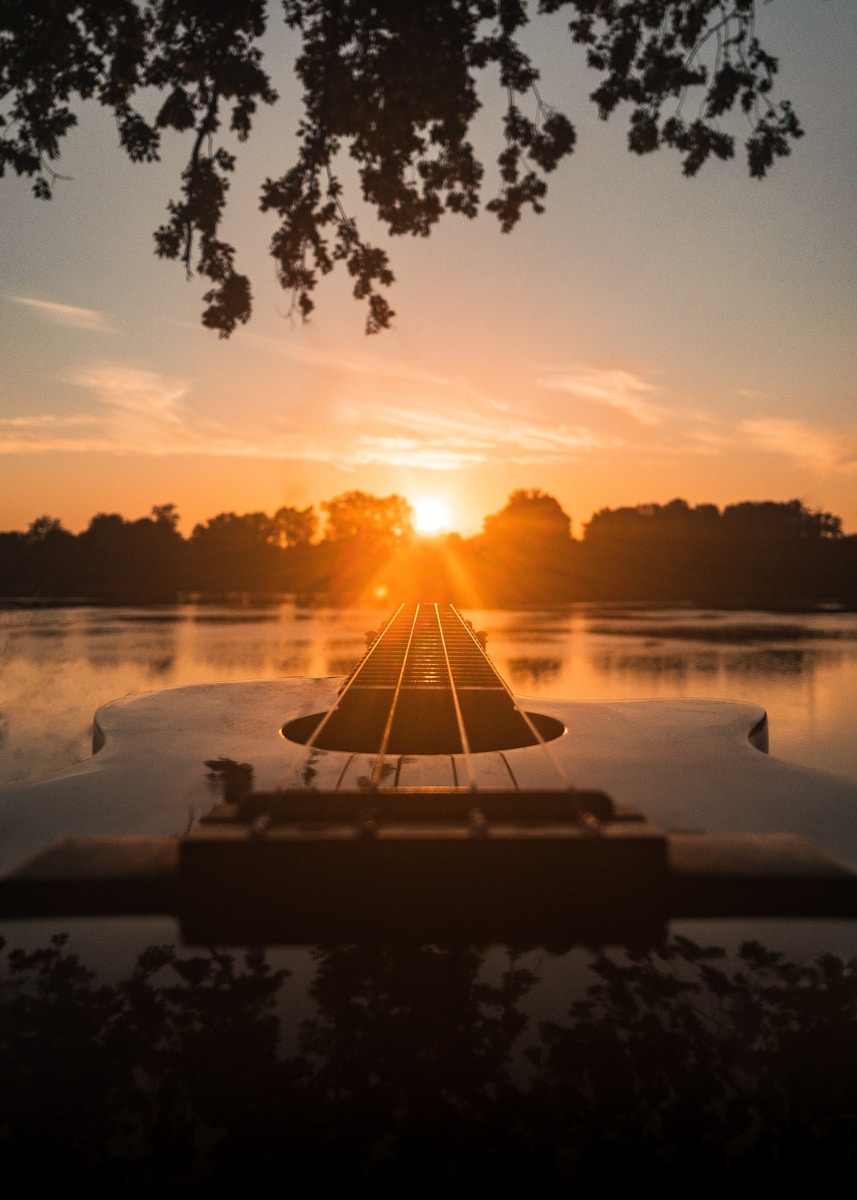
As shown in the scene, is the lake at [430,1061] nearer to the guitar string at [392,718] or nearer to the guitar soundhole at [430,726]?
the guitar string at [392,718]

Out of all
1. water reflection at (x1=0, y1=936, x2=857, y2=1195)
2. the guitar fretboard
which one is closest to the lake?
water reflection at (x1=0, y1=936, x2=857, y2=1195)

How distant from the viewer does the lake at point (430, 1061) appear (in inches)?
59.7

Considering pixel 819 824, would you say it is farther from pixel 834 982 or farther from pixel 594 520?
pixel 594 520

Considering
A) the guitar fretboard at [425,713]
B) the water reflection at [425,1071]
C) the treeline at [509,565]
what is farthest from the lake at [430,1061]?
the treeline at [509,565]

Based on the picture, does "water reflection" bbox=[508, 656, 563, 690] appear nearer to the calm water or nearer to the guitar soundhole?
the calm water

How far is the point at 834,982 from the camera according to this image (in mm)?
2066

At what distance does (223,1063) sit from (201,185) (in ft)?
13.4

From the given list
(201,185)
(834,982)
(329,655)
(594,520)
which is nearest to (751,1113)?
(834,982)

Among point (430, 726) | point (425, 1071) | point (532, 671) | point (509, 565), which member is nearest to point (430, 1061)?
point (425, 1071)

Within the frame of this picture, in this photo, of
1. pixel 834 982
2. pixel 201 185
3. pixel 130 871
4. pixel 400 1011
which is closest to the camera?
pixel 130 871

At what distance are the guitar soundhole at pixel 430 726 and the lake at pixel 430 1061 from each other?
169cm

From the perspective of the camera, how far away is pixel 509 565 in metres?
48.3

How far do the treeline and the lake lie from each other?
26.9m

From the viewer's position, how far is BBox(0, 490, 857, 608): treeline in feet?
124
